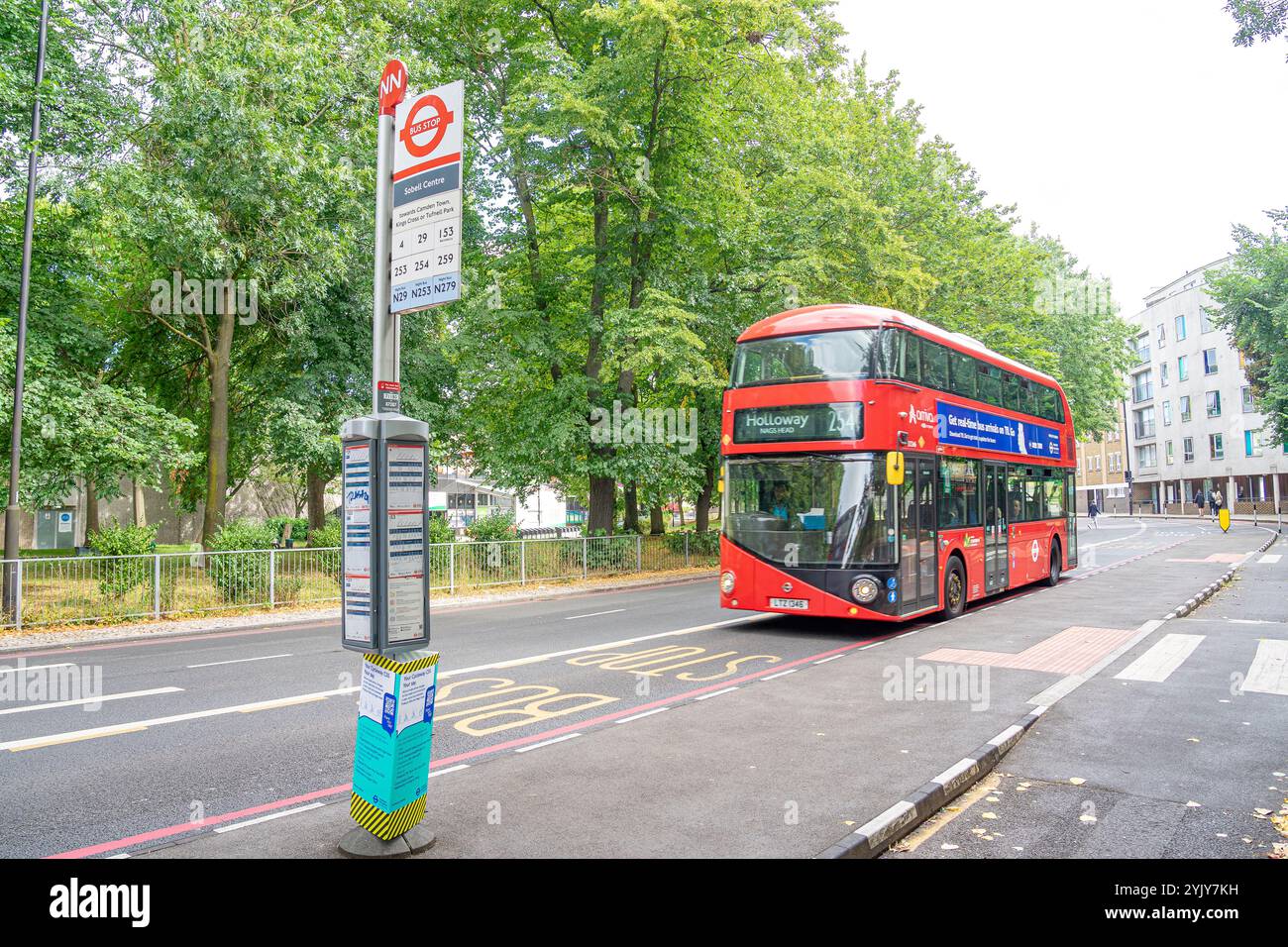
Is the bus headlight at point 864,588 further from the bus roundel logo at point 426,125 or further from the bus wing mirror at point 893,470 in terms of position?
the bus roundel logo at point 426,125

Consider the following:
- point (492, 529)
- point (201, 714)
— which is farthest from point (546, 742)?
point (492, 529)

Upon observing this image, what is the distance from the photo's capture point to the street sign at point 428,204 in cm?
459

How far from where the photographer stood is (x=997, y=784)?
587 centimetres

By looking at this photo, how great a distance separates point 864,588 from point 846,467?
173 centimetres

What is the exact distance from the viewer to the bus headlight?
11.9 m

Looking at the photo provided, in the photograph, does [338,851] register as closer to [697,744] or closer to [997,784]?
[697,744]

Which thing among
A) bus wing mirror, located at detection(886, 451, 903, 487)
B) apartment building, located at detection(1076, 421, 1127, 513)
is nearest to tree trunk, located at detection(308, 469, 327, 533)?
bus wing mirror, located at detection(886, 451, 903, 487)

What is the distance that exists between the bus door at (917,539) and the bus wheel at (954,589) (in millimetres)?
651

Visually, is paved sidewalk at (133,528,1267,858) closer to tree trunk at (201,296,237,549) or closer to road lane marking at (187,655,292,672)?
road lane marking at (187,655,292,672)

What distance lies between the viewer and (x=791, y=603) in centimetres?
1241

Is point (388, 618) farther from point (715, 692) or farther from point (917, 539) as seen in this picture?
point (917, 539)

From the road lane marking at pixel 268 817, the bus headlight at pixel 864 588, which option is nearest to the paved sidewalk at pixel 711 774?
the road lane marking at pixel 268 817
